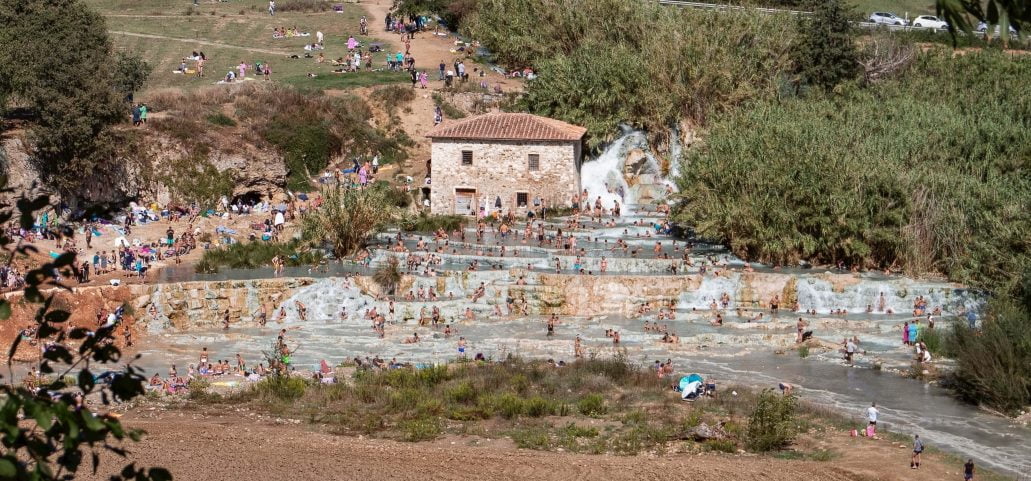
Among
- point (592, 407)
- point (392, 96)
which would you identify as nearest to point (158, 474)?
point (592, 407)

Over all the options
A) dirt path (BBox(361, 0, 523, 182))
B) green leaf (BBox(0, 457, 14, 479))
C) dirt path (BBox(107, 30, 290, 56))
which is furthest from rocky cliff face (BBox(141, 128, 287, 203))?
green leaf (BBox(0, 457, 14, 479))

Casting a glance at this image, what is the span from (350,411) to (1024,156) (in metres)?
30.5

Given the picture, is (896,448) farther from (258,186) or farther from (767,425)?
(258,186)

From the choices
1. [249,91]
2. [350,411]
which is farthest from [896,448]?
[249,91]

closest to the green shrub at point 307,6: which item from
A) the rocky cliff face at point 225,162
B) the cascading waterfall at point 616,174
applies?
the rocky cliff face at point 225,162

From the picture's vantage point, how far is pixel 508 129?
2296 inches

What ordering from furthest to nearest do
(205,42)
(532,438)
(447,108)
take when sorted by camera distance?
(205,42), (447,108), (532,438)

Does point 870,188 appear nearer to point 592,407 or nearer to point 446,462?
point 592,407

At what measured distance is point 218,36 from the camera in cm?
8381

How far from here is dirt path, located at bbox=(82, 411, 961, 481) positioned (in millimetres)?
28781

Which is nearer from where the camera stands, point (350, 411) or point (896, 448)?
point (896, 448)

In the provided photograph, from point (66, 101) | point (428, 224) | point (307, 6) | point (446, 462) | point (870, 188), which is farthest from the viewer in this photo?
point (307, 6)

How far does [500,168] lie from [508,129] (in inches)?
69.2

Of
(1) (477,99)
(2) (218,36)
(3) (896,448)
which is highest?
(2) (218,36)
